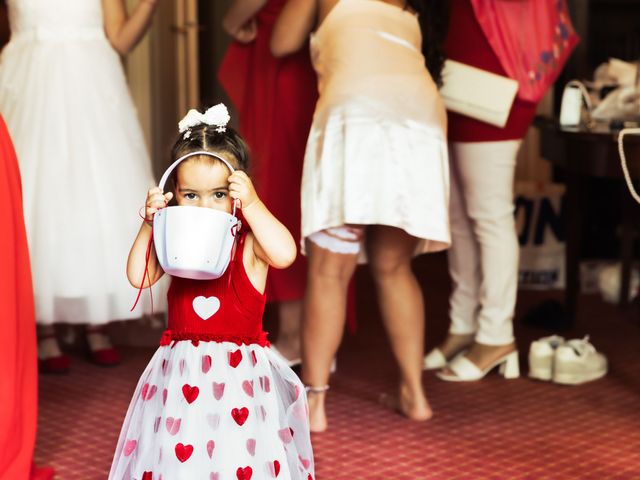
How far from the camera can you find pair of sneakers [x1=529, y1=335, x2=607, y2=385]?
3121 millimetres

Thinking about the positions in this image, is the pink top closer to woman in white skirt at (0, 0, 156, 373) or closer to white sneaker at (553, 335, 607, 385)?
woman in white skirt at (0, 0, 156, 373)

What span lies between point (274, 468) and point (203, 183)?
0.51 metres

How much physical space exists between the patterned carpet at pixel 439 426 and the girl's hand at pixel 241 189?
793 mm

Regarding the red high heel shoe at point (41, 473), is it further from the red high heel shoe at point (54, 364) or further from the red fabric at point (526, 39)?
the red fabric at point (526, 39)

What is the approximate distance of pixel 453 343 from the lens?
329cm

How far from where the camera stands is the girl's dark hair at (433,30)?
8.87 ft

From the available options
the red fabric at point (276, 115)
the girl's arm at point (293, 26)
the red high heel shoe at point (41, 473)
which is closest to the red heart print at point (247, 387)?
the red high heel shoe at point (41, 473)

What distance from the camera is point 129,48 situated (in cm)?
320

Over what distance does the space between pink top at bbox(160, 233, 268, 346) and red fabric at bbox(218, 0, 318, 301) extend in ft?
3.70

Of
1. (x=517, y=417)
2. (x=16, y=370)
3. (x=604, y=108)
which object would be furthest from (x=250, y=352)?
(x=604, y=108)

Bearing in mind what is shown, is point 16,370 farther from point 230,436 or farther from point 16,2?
point 16,2

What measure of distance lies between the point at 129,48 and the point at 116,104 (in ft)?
0.58

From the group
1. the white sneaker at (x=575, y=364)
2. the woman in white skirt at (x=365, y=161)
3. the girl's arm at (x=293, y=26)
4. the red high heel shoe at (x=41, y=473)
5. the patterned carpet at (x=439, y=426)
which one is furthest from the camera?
the white sneaker at (x=575, y=364)

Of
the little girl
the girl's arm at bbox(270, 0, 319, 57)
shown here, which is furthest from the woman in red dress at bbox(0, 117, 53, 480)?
the girl's arm at bbox(270, 0, 319, 57)
